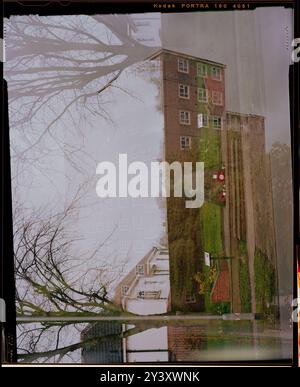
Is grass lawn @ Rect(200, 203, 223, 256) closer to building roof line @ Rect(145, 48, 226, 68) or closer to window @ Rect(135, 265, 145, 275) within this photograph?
window @ Rect(135, 265, 145, 275)

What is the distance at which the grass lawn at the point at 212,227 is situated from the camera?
10.7ft

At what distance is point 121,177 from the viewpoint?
3262 mm

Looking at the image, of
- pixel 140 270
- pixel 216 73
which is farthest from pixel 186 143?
pixel 140 270

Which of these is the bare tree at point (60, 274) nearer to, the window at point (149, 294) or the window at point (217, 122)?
the window at point (149, 294)

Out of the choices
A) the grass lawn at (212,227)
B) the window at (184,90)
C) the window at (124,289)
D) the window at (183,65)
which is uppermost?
the window at (183,65)

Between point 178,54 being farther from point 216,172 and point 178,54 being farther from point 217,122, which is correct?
point 216,172

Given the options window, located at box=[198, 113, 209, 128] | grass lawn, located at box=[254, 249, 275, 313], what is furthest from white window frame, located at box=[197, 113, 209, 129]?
grass lawn, located at box=[254, 249, 275, 313]

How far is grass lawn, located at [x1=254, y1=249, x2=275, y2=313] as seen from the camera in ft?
10.6

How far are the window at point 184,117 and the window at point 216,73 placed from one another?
11.4 inches

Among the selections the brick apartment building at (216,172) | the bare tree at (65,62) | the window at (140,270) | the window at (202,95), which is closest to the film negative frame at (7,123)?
the bare tree at (65,62)

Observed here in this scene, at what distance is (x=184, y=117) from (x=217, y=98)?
246 mm

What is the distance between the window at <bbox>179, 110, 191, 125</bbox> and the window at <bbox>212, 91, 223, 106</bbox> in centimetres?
19

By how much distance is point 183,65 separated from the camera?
3.30 metres
